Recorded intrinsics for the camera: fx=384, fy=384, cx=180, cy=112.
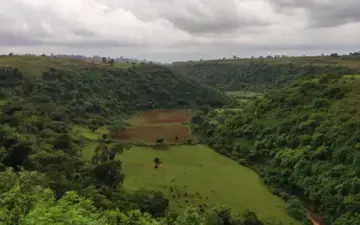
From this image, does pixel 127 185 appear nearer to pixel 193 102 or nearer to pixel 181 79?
pixel 193 102

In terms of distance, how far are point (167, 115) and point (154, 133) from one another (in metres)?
29.9

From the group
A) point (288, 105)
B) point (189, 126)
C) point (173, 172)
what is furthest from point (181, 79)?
point (173, 172)

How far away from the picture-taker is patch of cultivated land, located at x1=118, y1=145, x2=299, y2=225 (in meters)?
51.4

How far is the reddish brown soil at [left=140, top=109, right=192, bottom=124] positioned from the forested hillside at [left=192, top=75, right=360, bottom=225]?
23107 millimetres

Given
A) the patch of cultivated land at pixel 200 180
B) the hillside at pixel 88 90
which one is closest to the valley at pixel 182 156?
the patch of cultivated land at pixel 200 180

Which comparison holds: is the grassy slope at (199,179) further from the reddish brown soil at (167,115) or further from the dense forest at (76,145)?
the reddish brown soil at (167,115)

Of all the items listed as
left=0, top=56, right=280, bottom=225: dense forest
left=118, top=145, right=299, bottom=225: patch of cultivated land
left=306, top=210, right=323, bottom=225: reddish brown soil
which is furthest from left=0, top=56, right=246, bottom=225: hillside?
left=306, top=210, right=323, bottom=225: reddish brown soil

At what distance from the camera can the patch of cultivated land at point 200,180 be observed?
51406mm

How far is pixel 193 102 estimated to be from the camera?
471ft

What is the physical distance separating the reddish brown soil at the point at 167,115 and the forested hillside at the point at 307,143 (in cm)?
2311

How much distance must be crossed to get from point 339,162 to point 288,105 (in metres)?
25.1

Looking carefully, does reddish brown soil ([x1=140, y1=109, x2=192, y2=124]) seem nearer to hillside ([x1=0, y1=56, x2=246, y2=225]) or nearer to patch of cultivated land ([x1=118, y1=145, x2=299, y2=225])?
hillside ([x1=0, y1=56, x2=246, y2=225])

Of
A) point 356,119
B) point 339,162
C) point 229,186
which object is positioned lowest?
point 229,186

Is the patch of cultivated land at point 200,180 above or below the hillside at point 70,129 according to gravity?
below
